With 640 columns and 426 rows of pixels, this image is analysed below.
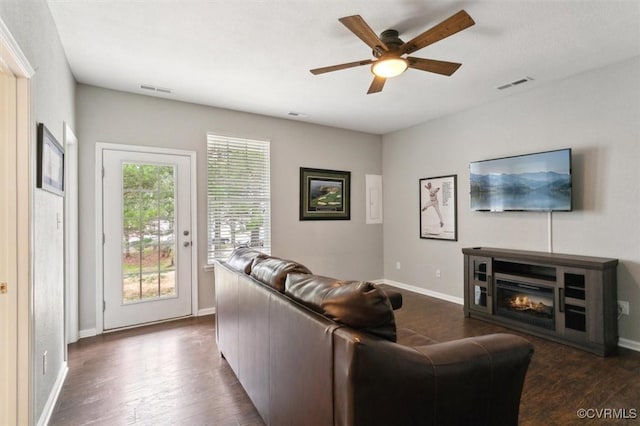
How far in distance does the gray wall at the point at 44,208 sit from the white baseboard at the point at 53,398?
4 cm

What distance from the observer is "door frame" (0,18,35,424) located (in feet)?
5.34

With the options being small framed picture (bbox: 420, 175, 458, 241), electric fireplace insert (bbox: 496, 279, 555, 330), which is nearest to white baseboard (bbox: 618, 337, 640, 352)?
electric fireplace insert (bbox: 496, 279, 555, 330)

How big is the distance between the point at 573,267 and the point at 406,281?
2642 millimetres

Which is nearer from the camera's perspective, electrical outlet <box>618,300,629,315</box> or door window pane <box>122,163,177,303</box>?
electrical outlet <box>618,300,629,315</box>

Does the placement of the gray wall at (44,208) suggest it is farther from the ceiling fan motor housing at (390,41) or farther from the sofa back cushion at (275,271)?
the ceiling fan motor housing at (390,41)

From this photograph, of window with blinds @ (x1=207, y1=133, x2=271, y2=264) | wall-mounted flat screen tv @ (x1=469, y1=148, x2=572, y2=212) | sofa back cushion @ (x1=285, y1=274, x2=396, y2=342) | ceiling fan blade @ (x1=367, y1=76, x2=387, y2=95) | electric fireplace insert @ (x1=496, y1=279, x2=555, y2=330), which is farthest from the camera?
window with blinds @ (x1=207, y1=133, x2=271, y2=264)

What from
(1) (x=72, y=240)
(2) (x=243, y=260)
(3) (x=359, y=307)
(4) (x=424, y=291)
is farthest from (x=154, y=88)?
(4) (x=424, y=291)

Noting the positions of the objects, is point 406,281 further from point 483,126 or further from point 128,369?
point 128,369

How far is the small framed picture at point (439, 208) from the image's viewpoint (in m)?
4.66

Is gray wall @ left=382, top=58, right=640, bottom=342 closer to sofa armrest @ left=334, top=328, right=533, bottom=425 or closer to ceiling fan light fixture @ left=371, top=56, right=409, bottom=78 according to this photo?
ceiling fan light fixture @ left=371, top=56, right=409, bottom=78

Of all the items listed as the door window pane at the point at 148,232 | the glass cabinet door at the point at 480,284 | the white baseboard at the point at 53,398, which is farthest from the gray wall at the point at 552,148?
the white baseboard at the point at 53,398

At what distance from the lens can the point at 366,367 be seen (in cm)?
108

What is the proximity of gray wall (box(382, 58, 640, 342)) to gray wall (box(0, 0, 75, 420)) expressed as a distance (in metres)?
4.50

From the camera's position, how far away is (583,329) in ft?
9.89
